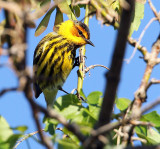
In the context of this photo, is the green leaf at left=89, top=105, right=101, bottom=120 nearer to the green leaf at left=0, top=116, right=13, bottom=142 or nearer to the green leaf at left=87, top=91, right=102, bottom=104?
the green leaf at left=87, top=91, right=102, bottom=104

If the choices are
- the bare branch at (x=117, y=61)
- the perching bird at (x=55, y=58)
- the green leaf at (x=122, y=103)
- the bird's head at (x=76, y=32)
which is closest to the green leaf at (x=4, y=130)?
the bare branch at (x=117, y=61)

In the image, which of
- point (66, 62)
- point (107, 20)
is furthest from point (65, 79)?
point (107, 20)

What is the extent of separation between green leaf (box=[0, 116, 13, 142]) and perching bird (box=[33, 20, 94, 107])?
2.09 meters

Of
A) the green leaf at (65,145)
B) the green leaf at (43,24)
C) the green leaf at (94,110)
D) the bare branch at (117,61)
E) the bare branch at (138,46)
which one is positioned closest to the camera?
the bare branch at (117,61)

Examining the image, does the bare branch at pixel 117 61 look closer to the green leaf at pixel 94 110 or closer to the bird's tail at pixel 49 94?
the green leaf at pixel 94 110

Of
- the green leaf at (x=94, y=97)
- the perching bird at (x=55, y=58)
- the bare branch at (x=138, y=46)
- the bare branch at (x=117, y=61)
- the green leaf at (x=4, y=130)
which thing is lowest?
the bare branch at (x=117, y=61)

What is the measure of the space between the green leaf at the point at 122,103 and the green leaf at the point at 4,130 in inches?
27.6

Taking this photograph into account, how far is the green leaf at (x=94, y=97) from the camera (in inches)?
69.7

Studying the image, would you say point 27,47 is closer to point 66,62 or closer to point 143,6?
point 143,6

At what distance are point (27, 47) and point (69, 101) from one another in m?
1.05

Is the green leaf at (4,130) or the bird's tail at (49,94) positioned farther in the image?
the bird's tail at (49,94)

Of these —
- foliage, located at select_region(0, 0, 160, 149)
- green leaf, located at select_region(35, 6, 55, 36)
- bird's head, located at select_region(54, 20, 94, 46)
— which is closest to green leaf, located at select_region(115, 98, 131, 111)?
foliage, located at select_region(0, 0, 160, 149)

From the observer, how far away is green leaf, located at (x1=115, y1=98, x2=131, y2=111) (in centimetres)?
177

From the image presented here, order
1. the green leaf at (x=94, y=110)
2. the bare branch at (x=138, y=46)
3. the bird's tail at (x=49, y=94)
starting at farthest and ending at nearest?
the bird's tail at (x=49, y=94)
the green leaf at (x=94, y=110)
the bare branch at (x=138, y=46)
